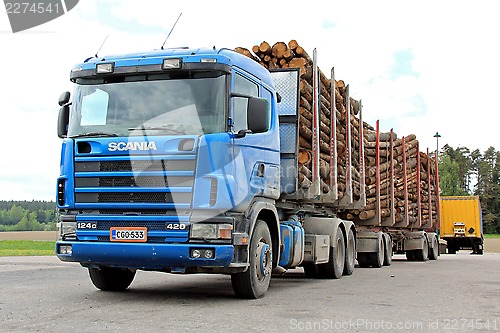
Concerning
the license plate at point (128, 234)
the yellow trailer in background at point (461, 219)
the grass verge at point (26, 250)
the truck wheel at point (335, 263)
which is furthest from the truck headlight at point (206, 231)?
the yellow trailer in background at point (461, 219)

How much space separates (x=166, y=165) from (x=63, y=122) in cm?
185

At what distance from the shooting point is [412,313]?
8406 millimetres

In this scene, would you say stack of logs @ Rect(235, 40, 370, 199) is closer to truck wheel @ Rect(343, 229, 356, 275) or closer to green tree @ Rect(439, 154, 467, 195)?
truck wheel @ Rect(343, 229, 356, 275)

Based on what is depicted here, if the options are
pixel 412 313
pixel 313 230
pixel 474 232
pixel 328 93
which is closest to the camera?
pixel 412 313

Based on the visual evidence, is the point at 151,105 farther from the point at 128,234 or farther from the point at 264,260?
the point at 264,260

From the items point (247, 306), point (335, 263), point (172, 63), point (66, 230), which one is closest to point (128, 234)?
point (66, 230)

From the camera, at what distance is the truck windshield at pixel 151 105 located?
8.65 metres

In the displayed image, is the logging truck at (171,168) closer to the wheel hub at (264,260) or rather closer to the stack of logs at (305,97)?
the wheel hub at (264,260)

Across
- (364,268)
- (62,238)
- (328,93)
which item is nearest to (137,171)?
(62,238)

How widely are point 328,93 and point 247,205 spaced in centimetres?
Answer: 575

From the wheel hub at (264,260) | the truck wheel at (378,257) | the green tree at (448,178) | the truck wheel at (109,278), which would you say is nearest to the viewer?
the wheel hub at (264,260)

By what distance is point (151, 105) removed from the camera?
8.86 metres

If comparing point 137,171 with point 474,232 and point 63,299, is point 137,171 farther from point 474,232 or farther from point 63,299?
point 474,232

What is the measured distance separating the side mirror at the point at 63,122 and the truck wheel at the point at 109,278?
2249 mm
